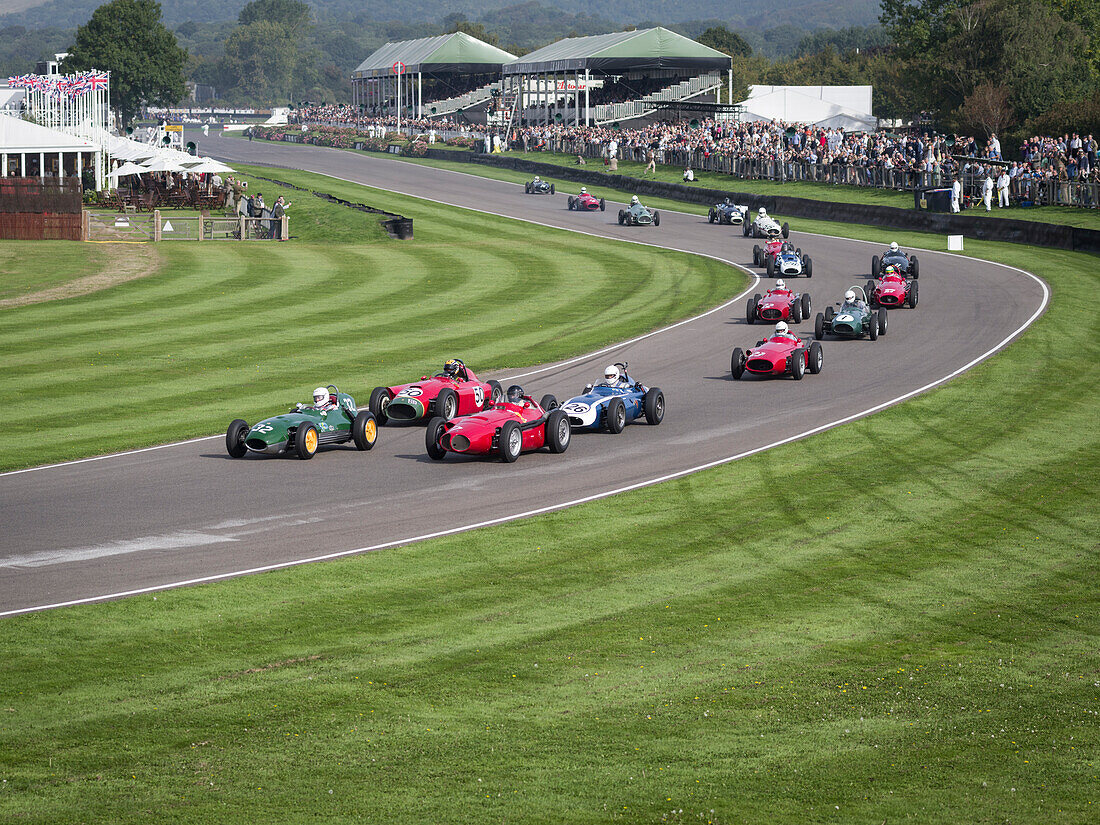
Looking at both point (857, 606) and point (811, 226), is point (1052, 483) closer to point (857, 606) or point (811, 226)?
point (857, 606)

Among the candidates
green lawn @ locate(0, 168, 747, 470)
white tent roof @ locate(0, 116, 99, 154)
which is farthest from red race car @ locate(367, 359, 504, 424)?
white tent roof @ locate(0, 116, 99, 154)

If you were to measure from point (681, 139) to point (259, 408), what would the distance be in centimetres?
6345

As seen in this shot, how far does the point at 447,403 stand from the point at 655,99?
300 feet

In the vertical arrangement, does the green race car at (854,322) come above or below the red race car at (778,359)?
above

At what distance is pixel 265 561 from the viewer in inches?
634

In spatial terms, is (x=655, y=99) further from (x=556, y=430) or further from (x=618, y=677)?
(x=618, y=677)

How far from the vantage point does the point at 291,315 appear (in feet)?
124

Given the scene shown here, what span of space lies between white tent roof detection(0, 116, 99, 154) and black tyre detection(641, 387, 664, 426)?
174ft

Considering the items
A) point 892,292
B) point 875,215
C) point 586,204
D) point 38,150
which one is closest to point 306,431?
point 892,292

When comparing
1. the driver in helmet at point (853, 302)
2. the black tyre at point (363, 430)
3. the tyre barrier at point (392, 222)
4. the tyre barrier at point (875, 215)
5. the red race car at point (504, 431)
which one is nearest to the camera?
the red race car at point (504, 431)

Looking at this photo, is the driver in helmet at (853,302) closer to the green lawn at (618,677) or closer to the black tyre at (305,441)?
the green lawn at (618,677)

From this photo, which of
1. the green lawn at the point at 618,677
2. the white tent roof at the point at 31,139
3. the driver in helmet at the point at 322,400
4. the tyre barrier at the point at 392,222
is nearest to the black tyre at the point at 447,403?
the driver in helmet at the point at 322,400

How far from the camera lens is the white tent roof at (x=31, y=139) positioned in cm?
6694

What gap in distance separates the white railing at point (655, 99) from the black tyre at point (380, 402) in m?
83.2
